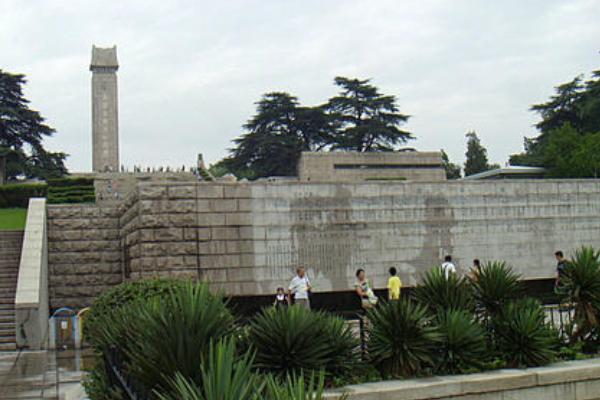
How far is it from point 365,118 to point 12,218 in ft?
76.5

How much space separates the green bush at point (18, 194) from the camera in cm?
3219

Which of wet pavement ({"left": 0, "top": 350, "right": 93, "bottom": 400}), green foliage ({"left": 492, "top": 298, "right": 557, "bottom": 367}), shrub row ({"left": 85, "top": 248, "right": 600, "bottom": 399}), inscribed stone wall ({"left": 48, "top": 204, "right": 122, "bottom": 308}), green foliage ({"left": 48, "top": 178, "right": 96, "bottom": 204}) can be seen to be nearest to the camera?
shrub row ({"left": 85, "top": 248, "right": 600, "bottom": 399})

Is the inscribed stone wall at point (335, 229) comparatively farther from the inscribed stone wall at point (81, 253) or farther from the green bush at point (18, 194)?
the green bush at point (18, 194)

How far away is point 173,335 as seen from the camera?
5.59 meters

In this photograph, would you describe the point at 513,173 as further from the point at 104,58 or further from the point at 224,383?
the point at 224,383

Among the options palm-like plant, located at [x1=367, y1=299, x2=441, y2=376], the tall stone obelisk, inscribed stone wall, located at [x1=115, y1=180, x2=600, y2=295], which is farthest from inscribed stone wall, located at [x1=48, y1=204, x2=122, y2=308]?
the tall stone obelisk

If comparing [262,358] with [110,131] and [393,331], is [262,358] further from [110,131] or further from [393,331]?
[110,131]

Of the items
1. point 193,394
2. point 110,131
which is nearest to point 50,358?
point 193,394

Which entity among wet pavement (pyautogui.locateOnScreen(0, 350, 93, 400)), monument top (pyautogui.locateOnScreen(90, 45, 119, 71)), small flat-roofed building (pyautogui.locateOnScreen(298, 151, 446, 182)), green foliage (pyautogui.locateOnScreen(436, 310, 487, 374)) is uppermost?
monument top (pyautogui.locateOnScreen(90, 45, 119, 71))

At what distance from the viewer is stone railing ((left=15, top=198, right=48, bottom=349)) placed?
49.6ft

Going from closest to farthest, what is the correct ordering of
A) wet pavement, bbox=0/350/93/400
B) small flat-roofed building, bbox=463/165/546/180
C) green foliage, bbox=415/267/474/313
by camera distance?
green foliage, bbox=415/267/474/313, wet pavement, bbox=0/350/93/400, small flat-roofed building, bbox=463/165/546/180

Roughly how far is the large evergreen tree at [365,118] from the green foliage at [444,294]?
33513 millimetres

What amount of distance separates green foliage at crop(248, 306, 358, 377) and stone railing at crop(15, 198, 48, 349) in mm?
9249

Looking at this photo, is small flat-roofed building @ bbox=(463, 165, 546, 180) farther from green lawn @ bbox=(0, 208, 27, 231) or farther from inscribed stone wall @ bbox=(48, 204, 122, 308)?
green lawn @ bbox=(0, 208, 27, 231)
